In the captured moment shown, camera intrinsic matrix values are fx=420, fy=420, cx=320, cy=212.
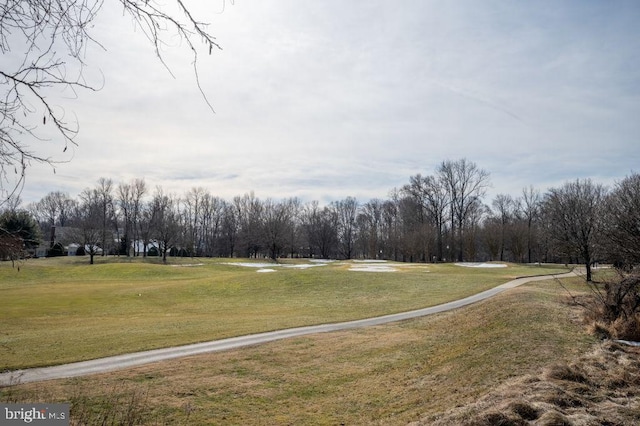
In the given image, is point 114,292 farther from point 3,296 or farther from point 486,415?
point 486,415

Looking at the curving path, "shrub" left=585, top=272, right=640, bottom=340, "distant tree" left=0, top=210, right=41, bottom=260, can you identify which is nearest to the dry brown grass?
"shrub" left=585, top=272, right=640, bottom=340

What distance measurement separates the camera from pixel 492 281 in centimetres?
3206

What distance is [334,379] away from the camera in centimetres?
1134

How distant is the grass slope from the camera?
28.1 ft

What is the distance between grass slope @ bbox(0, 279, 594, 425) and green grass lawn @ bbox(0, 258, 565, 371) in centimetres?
377

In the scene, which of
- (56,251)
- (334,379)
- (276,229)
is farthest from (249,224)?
(334,379)

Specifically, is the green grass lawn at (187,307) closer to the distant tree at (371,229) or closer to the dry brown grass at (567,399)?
the dry brown grass at (567,399)

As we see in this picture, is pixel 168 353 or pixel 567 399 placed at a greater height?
pixel 567 399

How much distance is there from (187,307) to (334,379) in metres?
18.0

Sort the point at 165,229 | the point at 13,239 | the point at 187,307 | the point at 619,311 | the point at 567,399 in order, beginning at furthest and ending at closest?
1. the point at 165,229
2. the point at 187,307
3. the point at 619,311
4. the point at 567,399
5. the point at 13,239

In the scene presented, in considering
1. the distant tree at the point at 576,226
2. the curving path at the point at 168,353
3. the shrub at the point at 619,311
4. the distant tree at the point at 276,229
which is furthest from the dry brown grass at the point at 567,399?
the distant tree at the point at 276,229

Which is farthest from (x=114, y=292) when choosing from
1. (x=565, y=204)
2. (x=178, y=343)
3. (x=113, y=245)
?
(x=113, y=245)

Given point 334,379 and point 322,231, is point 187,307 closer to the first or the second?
point 334,379

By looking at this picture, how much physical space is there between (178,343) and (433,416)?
36.6 ft
